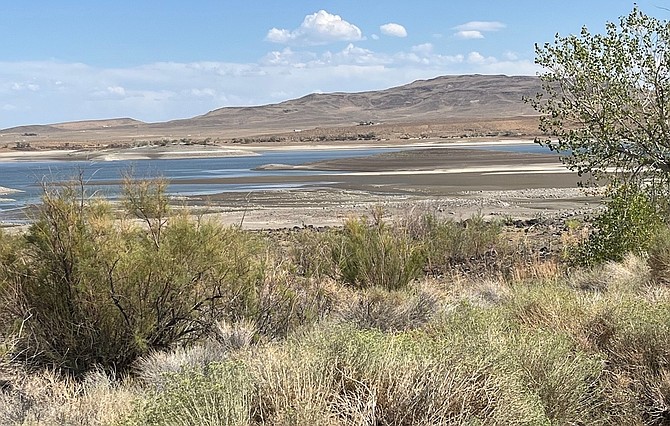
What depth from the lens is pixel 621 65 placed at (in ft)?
42.8

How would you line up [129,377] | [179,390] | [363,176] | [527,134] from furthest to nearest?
1. [527,134]
2. [363,176]
3. [129,377]
4. [179,390]

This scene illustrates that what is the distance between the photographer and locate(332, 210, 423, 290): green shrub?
1251 cm

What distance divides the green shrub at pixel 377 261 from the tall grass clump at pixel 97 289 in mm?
4509

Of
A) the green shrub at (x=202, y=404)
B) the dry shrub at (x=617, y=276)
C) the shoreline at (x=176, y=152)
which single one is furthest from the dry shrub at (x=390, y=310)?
the shoreline at (x=176, y=152)

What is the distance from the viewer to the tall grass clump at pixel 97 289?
24.7ft

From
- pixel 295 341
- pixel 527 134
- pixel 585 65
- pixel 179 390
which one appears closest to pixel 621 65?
pixel 585 65

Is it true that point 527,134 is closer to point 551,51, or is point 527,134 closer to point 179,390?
point 551,51

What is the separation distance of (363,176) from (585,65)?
35.5 m

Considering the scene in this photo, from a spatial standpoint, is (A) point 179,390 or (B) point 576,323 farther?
(B) point 576,323

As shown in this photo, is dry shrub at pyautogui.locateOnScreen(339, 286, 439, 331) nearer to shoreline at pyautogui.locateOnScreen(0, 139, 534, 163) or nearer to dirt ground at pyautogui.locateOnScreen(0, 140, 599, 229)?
dirt ground at pyautogui.locateOnScreen(0, 140, 599, 229)

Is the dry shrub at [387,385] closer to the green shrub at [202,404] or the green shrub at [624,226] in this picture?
the green shrub at [202,404]

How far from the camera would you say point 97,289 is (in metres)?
7.59

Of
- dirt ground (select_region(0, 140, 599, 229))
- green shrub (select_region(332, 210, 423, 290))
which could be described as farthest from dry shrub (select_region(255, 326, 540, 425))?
dirt ground (select_region(0, 140, 599, 229))

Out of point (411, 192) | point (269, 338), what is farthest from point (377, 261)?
point (411, 192)
